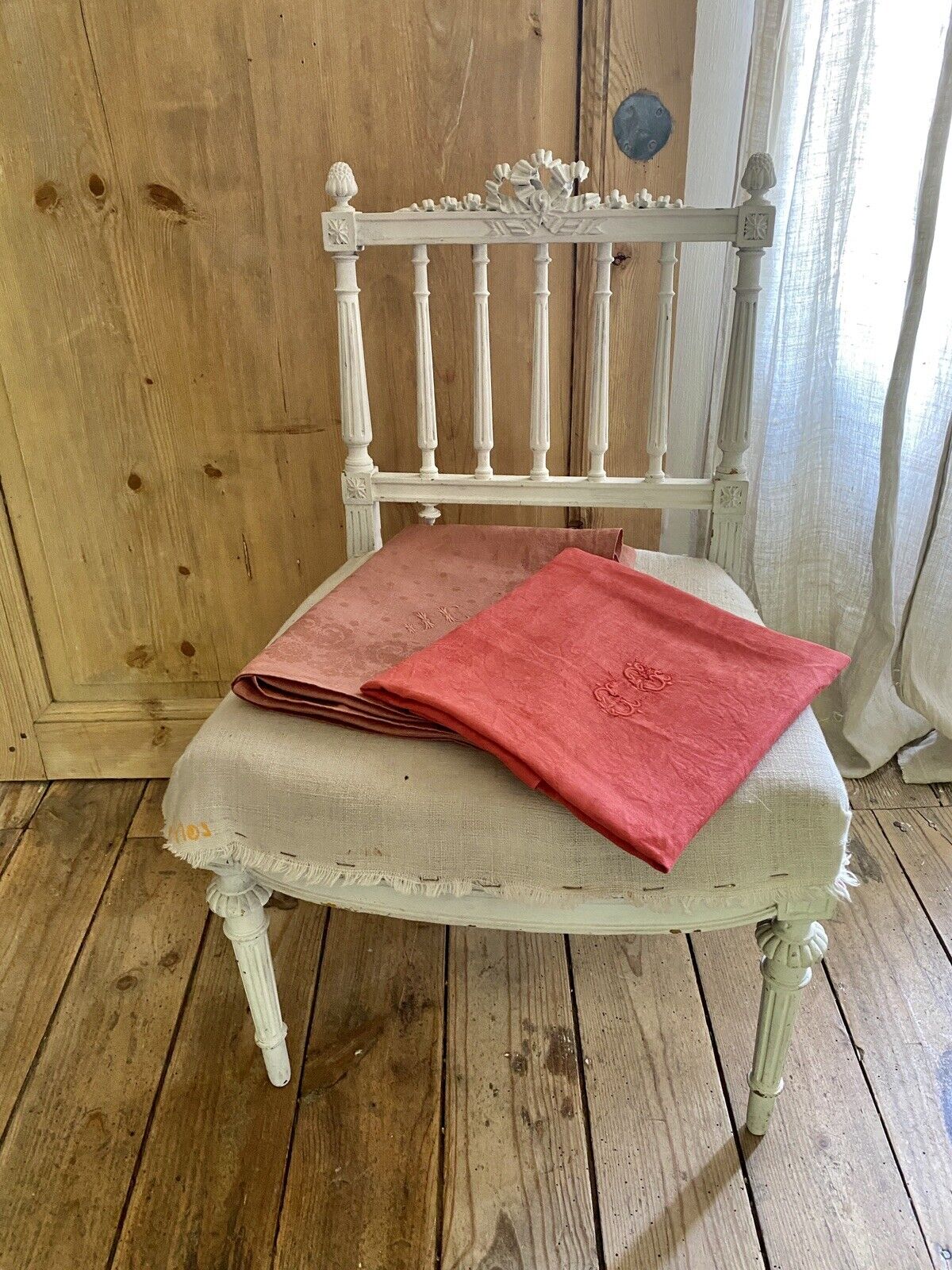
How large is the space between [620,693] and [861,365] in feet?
2.41

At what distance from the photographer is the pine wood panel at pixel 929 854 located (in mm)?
1290

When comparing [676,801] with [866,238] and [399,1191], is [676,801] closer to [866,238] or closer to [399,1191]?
[399,1191]

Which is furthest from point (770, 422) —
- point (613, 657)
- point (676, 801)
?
point (676, 801)

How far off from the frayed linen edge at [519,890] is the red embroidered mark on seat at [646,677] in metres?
0.19

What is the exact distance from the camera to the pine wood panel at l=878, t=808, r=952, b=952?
129cm

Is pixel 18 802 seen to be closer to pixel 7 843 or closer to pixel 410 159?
pixel 7 843

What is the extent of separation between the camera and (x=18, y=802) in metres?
1.54

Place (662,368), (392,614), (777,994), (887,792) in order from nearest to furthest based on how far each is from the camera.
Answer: (777,994), (392,614), (662,368), (887,792)

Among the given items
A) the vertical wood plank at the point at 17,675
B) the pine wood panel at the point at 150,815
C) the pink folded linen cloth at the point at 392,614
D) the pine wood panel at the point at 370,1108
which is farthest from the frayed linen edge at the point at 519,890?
the vertical wood plank at the point at 17,675

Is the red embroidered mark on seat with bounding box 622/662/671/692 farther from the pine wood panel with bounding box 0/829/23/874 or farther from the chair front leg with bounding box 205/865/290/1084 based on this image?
the pine wood panel with bounding box 0/829/23/874

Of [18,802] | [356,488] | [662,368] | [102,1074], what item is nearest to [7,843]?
[18,802]

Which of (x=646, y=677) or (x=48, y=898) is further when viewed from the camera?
(x=48, y=898)

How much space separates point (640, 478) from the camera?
119 centimetres

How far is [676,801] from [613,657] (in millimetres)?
192
